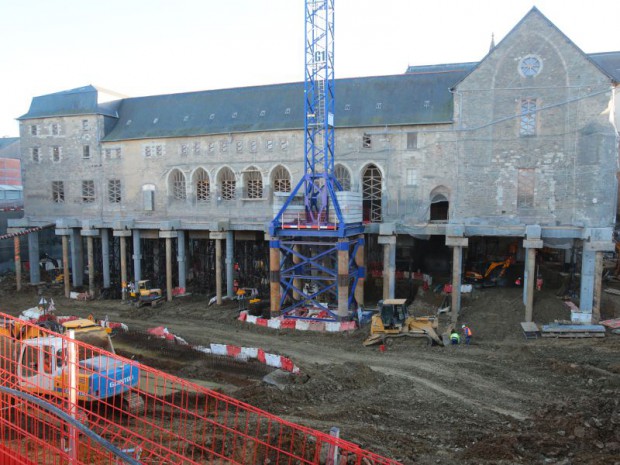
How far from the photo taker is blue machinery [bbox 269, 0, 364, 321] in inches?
947

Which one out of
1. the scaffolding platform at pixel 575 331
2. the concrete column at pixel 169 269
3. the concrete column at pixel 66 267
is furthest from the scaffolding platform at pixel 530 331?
the concrete column at pixel 66 267

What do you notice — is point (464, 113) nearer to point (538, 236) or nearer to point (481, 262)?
point (538, 236)

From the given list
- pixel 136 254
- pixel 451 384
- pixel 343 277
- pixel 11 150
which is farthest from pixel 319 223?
pixel 11 150

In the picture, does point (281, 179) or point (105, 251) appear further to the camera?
point (105, 251)

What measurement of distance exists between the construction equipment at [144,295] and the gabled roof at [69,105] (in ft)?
39.5

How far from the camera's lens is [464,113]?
84.1ft

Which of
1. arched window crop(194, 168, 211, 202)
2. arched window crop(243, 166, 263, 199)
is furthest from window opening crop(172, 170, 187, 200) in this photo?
arched window crop(243, 166, 263, 199)

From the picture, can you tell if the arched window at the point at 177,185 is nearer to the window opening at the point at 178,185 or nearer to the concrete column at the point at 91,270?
the window opening at the point at 178,185

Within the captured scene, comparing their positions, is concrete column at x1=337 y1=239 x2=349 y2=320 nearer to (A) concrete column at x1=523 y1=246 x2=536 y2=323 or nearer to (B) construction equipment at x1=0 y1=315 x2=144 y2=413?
(A) concrete column at x1=523 y1=246 x2=536 y2=323

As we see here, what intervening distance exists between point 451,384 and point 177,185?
22313 millimetres

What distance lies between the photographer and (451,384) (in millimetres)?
15977

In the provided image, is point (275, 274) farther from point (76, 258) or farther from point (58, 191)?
point (58, 191)

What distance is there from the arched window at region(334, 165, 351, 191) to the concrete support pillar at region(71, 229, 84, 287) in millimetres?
18099

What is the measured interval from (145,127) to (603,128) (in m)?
26.0
